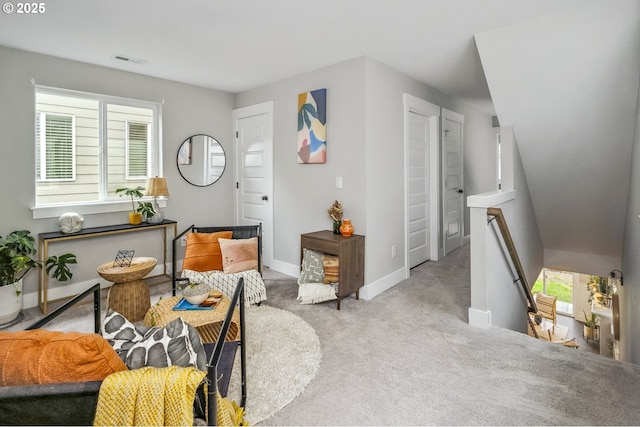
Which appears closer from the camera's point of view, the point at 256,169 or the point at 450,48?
the point at 450,48

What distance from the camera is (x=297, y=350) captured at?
8.03 feet

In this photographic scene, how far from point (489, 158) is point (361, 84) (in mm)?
4151

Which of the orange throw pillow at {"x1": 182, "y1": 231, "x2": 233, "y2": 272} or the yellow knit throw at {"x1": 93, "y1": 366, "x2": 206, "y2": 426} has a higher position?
the orange throw pillow at {"x1": 182, "y1": 231, "x2": 233, "y2": 272}

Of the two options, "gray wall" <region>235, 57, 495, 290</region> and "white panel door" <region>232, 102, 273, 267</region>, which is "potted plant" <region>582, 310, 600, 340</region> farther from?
"white panel door" <region>232, 102, 273, 267</region>

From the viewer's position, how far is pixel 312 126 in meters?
3.86

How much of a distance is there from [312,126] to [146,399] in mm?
3307

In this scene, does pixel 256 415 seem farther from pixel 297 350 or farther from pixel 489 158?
pixel 489 158

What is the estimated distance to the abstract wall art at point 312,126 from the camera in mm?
3766

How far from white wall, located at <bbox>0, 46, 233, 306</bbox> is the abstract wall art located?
1477 mm

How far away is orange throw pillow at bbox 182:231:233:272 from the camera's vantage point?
10.9 ft

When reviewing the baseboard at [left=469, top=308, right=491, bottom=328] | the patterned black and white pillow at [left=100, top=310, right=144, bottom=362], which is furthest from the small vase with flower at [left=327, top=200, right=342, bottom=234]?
the patterned black and white pillow at [left=100, top=310, right=144, bottom=362]

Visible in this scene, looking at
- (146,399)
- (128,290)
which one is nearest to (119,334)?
(146,399)

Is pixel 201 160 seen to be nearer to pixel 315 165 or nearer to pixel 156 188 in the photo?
pixel 156 188

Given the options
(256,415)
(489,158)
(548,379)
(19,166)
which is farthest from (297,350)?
(489,158)
